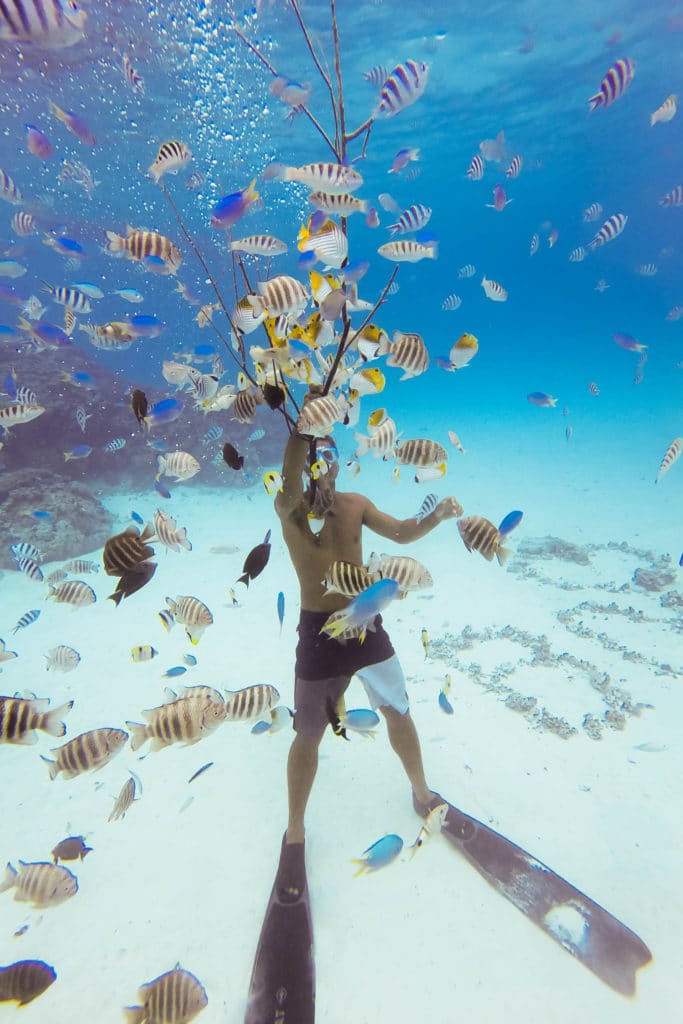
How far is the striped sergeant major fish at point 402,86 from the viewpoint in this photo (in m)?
3.52

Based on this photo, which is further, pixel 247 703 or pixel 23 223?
pixel 23 223

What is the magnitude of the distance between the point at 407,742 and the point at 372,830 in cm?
97

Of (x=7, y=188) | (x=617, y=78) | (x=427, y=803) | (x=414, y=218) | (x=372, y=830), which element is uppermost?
(x=617, y=78)

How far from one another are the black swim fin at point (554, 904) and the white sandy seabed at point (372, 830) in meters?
0.08

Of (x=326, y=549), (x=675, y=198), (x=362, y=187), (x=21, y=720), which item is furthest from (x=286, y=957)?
(x=362, y=187)

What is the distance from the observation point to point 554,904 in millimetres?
3346

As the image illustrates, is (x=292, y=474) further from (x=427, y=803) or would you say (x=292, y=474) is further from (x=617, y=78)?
(x=617, y=78)

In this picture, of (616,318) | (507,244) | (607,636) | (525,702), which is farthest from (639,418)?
(616,318)

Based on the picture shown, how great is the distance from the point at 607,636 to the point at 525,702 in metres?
2.67

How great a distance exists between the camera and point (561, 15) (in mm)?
19547

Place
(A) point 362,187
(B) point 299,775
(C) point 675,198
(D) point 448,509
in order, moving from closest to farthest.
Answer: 1. (D) point 448,509
2. (B) point 299,775
3. (C) point 675,198
4. (A) point 362,187

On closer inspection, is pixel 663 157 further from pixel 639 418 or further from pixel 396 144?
pixel 396 144

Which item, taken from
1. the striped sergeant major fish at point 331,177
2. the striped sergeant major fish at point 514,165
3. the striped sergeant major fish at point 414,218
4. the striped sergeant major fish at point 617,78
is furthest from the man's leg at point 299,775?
the striped sergeant major fish at point 514,165

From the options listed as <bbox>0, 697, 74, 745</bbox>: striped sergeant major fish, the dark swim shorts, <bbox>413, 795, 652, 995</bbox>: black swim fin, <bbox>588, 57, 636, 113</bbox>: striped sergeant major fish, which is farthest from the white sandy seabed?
<bbox>588, 57, 636, 113</bbox>: striped sergeant major fish
